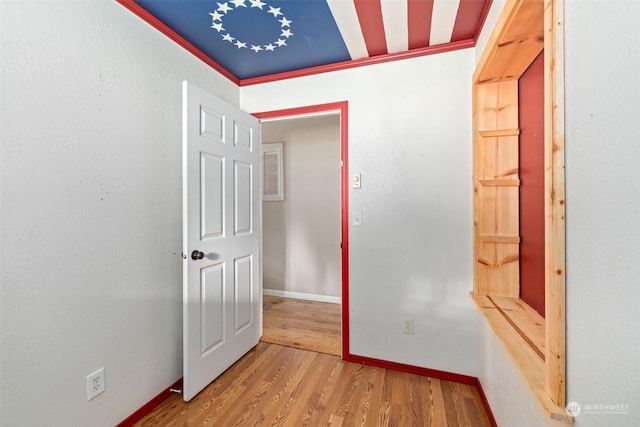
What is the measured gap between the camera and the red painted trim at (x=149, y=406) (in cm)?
144

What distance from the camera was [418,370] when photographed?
1904mm

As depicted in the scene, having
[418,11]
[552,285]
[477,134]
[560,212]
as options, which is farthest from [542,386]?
[418,11]

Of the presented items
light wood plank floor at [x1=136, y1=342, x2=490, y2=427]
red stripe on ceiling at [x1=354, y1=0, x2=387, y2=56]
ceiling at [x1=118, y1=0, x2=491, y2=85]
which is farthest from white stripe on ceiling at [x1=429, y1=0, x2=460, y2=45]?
light wood plank floor at [x1=136, y1=342, x2=490, y2=427]

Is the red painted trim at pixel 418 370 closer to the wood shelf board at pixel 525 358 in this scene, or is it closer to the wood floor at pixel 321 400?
the wood floor at pixel 321 400

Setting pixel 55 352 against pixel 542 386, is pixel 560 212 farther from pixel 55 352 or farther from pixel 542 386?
pixel 55 352

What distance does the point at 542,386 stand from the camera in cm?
85

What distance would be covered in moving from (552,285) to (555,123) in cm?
48

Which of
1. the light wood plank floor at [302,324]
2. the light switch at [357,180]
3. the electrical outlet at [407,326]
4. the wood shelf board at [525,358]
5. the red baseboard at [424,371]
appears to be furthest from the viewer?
the light wood plank floor at [302,324]

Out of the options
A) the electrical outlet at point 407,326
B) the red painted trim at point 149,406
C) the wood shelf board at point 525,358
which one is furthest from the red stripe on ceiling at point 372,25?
the red painted trim at point 149,406

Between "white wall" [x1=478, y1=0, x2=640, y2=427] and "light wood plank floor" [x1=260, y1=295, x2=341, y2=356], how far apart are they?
1.79m

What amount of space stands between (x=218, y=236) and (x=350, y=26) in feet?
5.36

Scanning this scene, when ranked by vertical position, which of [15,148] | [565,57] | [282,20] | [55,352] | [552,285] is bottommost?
[55,352]

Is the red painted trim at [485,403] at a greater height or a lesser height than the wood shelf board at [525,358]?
lesser

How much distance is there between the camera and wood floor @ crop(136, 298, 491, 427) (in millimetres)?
1494
